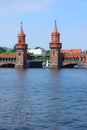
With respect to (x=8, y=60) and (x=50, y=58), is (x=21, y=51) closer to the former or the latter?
(x=8, y=60)

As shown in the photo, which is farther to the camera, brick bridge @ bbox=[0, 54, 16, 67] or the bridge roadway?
brick bridge @ bbox=[0, 54, 16, 67]

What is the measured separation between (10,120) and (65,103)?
892 cm

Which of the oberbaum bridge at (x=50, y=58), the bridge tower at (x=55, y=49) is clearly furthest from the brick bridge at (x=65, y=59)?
the bridge tower at (x=55, y=49)

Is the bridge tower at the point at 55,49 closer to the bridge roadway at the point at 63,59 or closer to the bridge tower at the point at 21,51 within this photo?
the bridge roadway at the point at 63,59

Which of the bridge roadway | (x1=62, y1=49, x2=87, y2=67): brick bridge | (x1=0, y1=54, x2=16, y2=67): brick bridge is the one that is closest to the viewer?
the bridge roadway

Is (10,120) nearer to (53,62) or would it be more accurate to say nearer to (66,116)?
(66,116)

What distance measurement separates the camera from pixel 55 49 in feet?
438

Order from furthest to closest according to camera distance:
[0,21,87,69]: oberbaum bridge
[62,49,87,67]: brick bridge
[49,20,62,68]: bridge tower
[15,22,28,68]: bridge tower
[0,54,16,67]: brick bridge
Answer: [0,54,16,67]: brick bridge → [15,22,28,68]: bridge tower → [62,49,87,67]: brick bridge → [0,21,87,69]: oberbaum bridge → [49,20,62,68]: bridge tower

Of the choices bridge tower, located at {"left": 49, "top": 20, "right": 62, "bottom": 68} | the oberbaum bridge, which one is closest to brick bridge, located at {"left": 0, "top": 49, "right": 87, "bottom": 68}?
the oberbaum bridge

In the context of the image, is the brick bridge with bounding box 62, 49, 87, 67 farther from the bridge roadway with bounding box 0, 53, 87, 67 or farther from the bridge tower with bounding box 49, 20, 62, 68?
the bridge tower with bounding box 49, 20, 62, 68

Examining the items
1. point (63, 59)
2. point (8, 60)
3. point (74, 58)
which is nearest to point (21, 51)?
Answer: point (8, 60)

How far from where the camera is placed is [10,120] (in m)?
27.8

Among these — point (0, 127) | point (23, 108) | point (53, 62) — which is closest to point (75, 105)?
point (23, 108)

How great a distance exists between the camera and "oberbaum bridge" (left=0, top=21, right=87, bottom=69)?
133m
